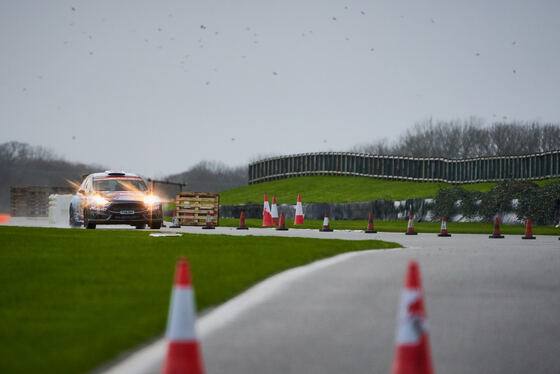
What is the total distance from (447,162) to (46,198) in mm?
25928

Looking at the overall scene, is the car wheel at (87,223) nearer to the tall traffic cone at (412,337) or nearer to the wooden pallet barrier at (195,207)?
the wooden pallet barrier at (195,207)

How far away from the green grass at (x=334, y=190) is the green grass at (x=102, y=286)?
2086 cm

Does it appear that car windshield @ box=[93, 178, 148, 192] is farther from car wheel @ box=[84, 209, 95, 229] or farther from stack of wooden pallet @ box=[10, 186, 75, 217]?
stack of wooden pallet @ box=[10, 186, 75, 217]

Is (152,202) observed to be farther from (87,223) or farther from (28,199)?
(28,199)

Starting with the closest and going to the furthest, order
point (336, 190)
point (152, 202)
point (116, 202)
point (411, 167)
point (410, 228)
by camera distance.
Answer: point (410, 228)
point (116, 202)
point (152, 202)
point (336, 190)
point (411, 167)

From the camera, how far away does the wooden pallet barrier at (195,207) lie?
3253cm

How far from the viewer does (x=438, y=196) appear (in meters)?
29.8

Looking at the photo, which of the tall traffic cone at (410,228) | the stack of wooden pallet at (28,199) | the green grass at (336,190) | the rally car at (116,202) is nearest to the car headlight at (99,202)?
the rally car at (116,202)

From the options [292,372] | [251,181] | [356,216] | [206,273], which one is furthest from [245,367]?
[251,181]

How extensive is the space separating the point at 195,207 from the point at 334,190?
12.9 meters

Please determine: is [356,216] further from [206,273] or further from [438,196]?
[206,273]

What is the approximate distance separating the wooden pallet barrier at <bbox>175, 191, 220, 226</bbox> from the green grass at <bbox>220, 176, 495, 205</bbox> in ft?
22.8

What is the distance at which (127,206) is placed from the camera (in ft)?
79.5

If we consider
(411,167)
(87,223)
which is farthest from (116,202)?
(411,167)
